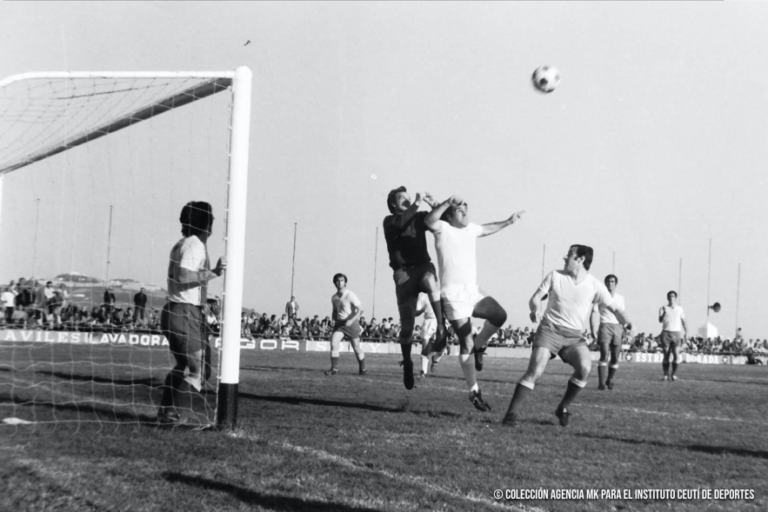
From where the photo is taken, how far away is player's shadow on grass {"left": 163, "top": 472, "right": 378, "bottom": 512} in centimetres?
423

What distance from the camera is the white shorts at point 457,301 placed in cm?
959

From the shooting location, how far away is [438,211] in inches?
365

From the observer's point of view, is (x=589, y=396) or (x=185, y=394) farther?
(x=589, y=396)

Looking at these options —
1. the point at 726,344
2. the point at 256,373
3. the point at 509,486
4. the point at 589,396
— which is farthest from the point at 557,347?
the point at 726,344

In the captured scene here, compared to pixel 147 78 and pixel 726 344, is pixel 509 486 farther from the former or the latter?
pixel 726 344

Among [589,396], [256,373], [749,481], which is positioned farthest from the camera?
[256,373]

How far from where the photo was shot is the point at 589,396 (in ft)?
41.3

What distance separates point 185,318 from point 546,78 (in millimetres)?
7136

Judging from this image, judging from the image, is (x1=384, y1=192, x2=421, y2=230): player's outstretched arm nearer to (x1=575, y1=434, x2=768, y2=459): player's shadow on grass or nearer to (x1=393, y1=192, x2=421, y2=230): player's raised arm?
(x1=393, y1=192, x2=421, y2=230): player's raised arm

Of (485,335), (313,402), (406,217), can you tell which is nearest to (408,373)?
(485,335)

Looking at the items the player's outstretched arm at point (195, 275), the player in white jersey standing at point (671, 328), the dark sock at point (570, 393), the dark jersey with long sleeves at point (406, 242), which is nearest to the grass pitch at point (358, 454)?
the dark sock at point (570, 393)

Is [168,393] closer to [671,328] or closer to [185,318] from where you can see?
[185,318]

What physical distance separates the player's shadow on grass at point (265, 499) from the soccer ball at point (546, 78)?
8914mm

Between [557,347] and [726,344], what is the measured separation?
44.4m
